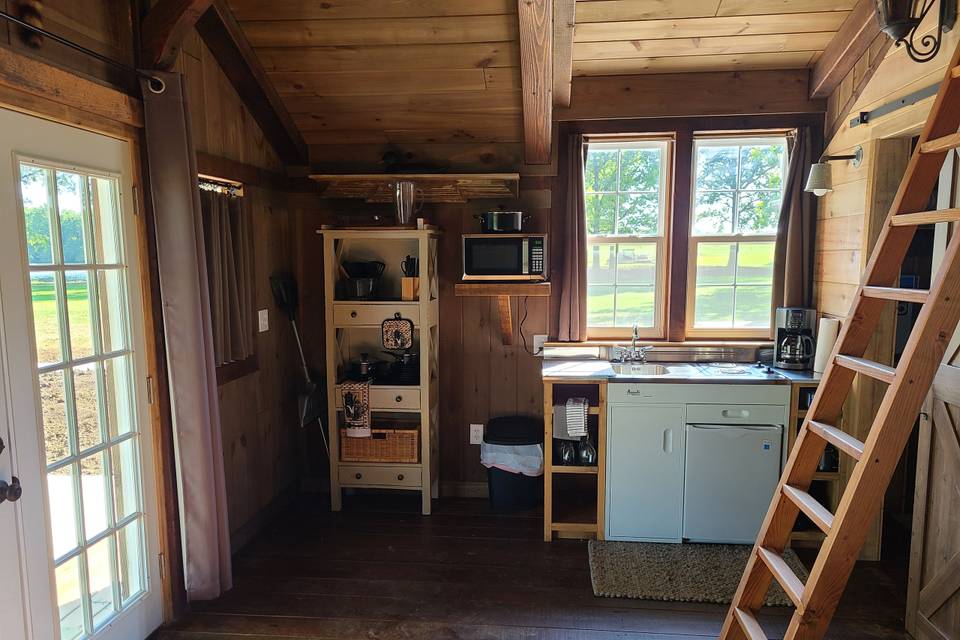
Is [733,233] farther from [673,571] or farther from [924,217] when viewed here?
[924,217]

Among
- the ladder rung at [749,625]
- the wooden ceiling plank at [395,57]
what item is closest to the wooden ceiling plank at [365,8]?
the wooden ceiling plank at [395,57]

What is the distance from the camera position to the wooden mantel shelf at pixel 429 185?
3.48m

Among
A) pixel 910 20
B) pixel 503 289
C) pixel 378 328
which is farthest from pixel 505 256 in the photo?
pixel 910 20

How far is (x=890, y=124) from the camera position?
109 inches

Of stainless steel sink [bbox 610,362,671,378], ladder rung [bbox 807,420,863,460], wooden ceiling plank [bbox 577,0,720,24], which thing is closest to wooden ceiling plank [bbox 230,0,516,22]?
wooden ceiling plank [bbox 577,0,720,24]

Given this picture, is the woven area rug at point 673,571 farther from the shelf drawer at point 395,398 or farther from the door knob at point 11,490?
the door knob at point 11,490

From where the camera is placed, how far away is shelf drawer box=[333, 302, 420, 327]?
11.7 ft

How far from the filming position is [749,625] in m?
1.93

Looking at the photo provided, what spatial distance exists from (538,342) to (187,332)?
206 centimetres

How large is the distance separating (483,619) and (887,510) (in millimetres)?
2619

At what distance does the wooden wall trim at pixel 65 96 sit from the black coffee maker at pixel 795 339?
3357 mm

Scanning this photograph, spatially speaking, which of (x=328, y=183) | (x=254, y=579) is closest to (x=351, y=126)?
(x=328, y=183)

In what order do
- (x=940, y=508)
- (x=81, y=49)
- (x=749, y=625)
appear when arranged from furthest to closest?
(x=940, y=508) < (x=81, y=49) < (x=749, y=625)

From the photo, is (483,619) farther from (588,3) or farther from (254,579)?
(588,3)
